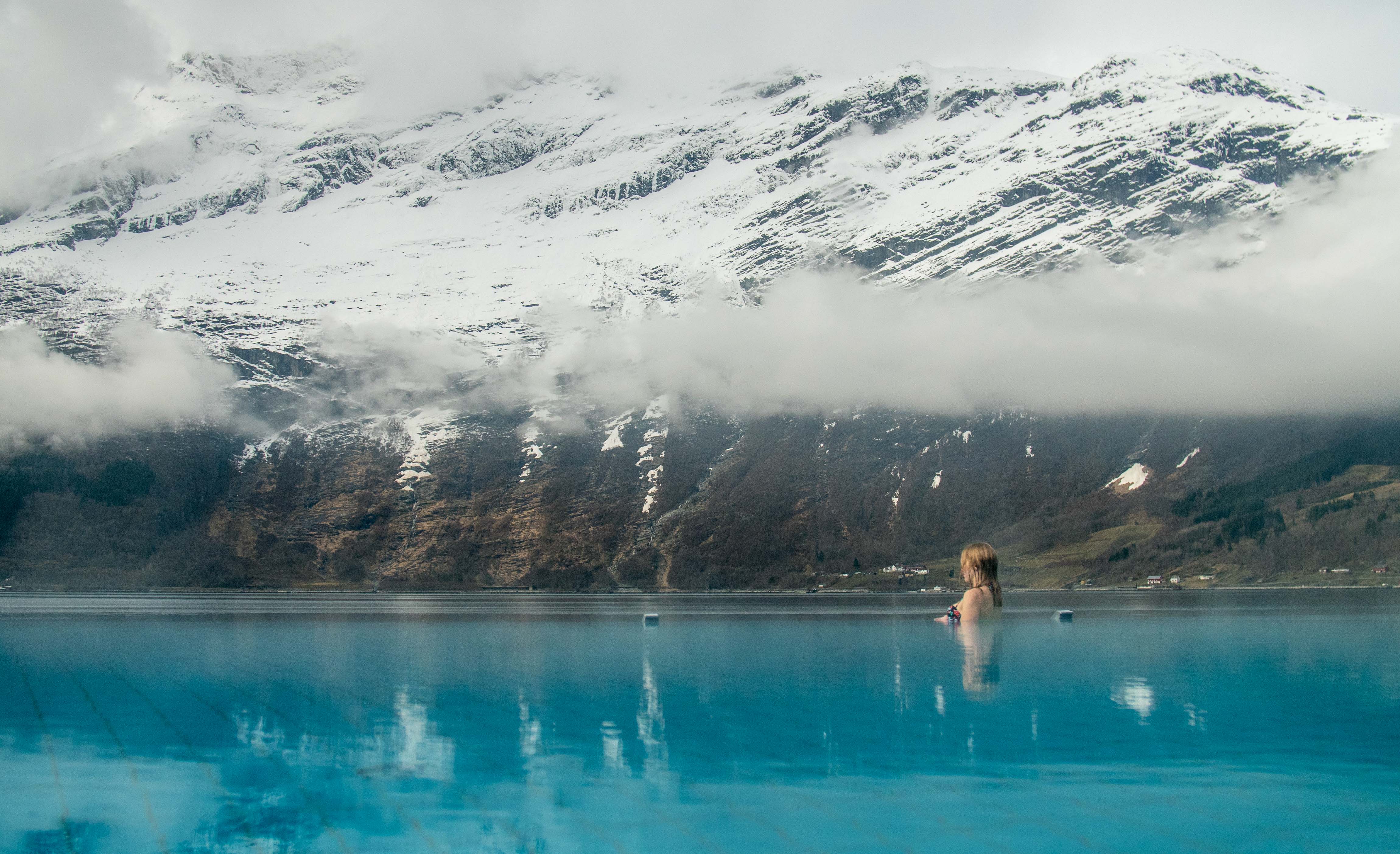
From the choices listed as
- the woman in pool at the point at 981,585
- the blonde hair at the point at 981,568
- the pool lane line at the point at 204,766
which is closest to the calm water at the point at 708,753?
the pool lane line at the point at 204,766

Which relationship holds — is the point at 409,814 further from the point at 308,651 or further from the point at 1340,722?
the point at 308,651

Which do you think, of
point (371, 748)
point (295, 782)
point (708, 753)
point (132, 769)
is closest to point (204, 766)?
point (132, 769)

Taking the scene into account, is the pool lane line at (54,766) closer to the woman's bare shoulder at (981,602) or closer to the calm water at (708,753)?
the calm water at (708,753)

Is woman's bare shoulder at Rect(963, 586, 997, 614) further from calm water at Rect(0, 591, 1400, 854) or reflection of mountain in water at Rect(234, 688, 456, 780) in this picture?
reflection of mountain in water at Rect(234, 688, 456, 780)

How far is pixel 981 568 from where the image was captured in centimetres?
2006

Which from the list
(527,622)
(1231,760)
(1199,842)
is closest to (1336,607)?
(527,622)

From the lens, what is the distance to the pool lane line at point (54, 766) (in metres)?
24.2

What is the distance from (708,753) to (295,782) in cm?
1175

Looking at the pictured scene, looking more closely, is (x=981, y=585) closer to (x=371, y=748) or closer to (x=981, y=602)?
(x=981, y=602)

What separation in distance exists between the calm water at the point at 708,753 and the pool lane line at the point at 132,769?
0.14 m

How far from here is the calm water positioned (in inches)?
941

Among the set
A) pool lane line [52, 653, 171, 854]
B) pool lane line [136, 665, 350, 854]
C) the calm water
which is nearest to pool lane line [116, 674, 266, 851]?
the calm water

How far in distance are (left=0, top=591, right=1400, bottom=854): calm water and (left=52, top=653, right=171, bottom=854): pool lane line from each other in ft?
0.45

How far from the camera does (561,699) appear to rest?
49.2 m
